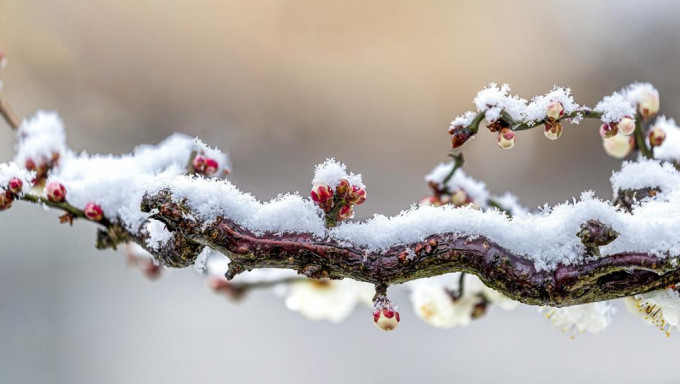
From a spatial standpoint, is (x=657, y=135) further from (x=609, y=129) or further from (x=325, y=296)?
(x=325, y=296)

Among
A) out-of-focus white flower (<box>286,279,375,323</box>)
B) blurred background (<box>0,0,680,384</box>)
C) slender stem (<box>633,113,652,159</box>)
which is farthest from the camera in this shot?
blurred background (<box>0,0,680,384</box>)

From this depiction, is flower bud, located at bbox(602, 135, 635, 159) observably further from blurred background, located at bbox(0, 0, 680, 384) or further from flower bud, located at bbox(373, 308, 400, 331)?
blurred background, located at bbox(0, 0, 680, 384)

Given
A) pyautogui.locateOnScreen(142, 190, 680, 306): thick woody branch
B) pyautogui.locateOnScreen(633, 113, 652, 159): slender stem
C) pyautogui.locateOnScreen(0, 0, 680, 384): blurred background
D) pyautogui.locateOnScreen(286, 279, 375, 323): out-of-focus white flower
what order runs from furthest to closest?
pyautogui.locateOnScreen(0, 0, 680, 384): blurred background, pyautogui.locateOnScreen(286, 279, 375, 323): out-of-focus white flower, pyautogui.locateOnScreen(633, 113, 652, 159): slender stem, pyautogui.locateOnScreen(142, 190, 680, 306): thick woody branch

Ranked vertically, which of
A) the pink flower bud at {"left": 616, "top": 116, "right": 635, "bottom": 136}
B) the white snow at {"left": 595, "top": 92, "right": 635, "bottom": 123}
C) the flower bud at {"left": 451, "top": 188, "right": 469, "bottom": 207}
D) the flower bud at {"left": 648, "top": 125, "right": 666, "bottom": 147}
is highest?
the flower bud at {"left": 648, "top": 125, "right": 666, "bottom": 147}

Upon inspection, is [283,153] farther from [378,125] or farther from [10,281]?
[10,281]

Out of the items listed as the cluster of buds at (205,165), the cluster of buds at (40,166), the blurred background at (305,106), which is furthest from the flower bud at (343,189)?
the blurred background at (305,106)

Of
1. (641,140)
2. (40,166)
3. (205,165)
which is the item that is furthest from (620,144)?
(40,166)

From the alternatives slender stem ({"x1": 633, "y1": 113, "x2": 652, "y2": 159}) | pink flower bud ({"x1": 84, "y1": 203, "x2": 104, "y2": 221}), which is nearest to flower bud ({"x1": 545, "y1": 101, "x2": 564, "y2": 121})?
slender stem ({"x1": 633, "y1": 113, "x2": 652, "y2": 159})

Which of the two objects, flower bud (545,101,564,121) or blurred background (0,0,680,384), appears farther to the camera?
blurred background (0,0,680,384)
